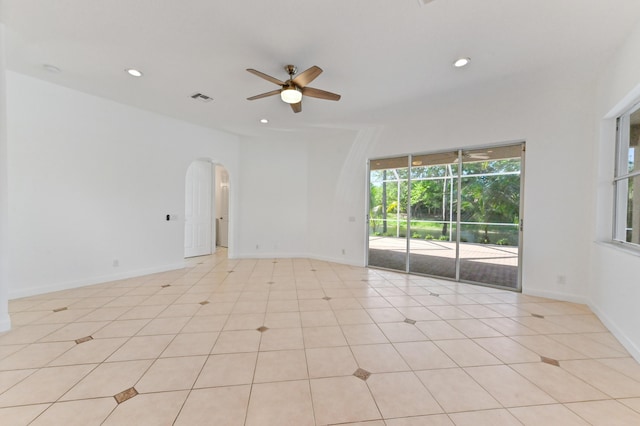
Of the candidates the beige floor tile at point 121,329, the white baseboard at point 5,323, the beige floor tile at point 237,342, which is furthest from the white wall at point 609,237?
the white baseboard at point 5,323

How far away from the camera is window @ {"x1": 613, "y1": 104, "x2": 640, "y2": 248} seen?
2.72 meters

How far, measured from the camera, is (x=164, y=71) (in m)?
3.18

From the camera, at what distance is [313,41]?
257 centimetres

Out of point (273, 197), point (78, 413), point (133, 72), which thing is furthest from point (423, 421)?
point (273, 197)

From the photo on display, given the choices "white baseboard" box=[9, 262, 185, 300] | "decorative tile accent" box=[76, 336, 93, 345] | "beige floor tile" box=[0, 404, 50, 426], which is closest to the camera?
"beige floor tile" box=[0, 404, 50, 426]

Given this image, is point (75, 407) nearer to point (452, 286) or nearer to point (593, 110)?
point (452, 286)

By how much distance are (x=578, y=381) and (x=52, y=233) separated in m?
6.24

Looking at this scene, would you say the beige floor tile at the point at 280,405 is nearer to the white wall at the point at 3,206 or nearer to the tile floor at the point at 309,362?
the tile floor at the point at 309,362

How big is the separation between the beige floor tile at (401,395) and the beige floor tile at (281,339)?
790mm

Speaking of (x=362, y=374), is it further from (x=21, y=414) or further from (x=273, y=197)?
(x=273, y=197)

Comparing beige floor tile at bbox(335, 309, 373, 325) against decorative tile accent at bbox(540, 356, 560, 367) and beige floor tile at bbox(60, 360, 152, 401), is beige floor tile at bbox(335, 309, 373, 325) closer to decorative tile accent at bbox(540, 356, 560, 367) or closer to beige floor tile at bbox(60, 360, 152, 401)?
decorative tile accent at bbox(540, 356, 560, 367)

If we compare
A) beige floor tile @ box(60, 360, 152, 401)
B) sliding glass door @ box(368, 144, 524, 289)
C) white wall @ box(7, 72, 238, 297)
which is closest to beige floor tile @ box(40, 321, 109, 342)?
beige floor tile @ box(60, 360, 152, 401)

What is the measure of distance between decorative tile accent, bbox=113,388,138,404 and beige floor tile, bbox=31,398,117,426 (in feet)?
0.09

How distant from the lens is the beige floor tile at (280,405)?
150 cm
